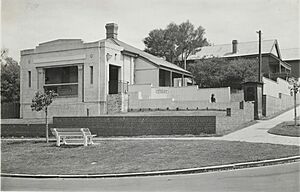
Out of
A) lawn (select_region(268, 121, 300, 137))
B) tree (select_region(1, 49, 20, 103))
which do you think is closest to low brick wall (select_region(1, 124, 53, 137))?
tree (select_region(1, 49, 20, 103))

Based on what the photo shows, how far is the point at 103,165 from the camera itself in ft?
46.3

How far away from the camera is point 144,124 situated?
73.2ft

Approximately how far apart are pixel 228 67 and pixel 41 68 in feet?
55.5

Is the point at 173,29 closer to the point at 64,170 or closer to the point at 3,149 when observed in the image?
the point at 3,149

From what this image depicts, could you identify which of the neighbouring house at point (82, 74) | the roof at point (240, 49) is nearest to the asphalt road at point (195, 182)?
the neighbouring house at point (82, 74)

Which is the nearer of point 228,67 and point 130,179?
point 130,179

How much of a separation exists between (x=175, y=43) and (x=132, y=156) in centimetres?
4098

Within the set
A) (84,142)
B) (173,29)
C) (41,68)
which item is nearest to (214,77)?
(173,29)

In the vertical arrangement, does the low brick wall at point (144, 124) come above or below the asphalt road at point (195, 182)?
above

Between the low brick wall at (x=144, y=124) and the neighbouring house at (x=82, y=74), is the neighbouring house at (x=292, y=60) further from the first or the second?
the low brick wall at (x=144, y=124)

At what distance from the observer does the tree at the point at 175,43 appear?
53.4 metres

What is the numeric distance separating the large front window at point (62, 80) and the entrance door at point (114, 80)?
8.56 feet

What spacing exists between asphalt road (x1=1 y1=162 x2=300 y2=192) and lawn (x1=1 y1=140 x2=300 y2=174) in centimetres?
115

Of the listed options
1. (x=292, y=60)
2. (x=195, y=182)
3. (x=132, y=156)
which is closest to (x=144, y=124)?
(x=132, y=156)
